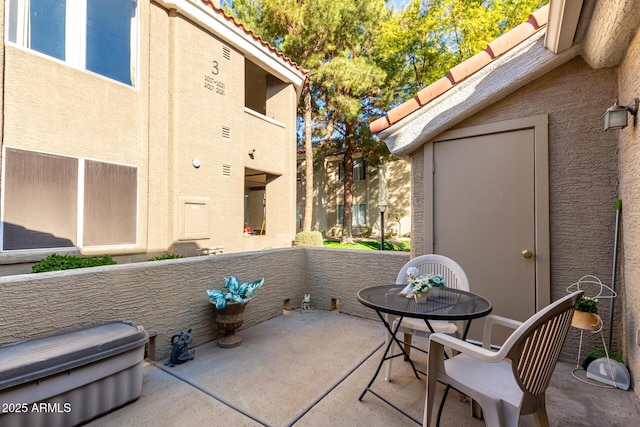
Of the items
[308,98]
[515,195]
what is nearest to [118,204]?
[515,195]

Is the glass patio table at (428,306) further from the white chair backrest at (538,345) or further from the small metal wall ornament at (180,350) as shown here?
the small metal wall ornament at (180,350)

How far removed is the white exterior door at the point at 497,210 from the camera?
348cm

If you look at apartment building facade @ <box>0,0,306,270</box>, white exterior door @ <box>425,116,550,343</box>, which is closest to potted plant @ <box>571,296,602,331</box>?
white exterior door @ <box>425,116,550,343</box>

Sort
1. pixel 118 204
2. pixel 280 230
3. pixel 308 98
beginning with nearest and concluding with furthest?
pixel 118 204
pixel 280 230
pixel 308 98

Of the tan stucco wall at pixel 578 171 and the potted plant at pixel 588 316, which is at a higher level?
the tan stucco wall at pixel 578 171

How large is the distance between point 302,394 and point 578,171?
387 cm

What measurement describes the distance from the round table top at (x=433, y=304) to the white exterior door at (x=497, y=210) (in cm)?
100

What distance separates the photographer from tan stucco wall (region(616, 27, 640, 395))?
8.76 ft

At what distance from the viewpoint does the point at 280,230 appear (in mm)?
10078

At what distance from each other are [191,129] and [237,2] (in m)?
9.07

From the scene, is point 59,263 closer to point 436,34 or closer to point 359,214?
point 436,34

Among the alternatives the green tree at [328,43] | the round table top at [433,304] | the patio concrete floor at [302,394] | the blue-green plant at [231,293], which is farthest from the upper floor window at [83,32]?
the green tree at [328,43]

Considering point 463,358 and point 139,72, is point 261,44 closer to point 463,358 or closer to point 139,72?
point 139,72

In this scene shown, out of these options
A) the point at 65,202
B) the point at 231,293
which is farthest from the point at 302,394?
the point at 65,202
